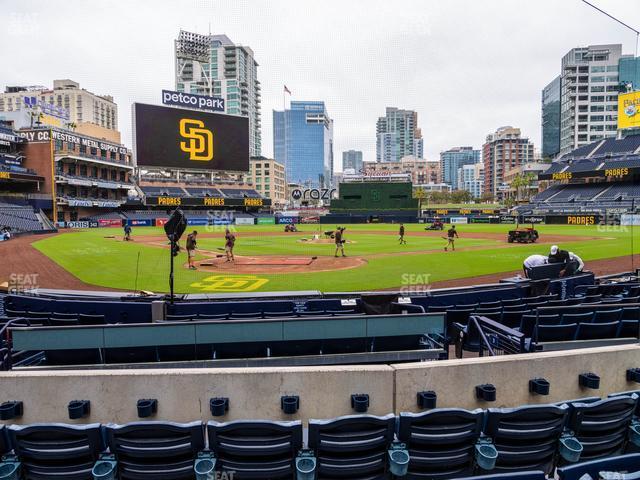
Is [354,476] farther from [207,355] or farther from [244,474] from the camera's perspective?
[207,355]

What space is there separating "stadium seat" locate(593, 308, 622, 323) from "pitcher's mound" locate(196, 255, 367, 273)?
14.3 m

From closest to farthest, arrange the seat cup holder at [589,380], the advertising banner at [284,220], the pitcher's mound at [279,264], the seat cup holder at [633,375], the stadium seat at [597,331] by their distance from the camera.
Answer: the seat cup holder at [589,380], the seat cup holder at [633,375], the stadium seat at [597,331], the pitcher's mound at [279,264], the advertising banner at [284,220]

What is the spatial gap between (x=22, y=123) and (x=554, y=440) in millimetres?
99265

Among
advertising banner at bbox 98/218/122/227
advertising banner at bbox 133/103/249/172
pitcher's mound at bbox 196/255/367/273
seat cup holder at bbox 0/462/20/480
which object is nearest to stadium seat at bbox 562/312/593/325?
seat cup holder at bbox 0/462/20/480

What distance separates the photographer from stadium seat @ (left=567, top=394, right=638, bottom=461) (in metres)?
3.86

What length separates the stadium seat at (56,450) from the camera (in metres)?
3.46

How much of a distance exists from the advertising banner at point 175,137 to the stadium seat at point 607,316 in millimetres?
35864

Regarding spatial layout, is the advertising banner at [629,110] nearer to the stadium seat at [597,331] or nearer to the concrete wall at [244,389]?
the stadium seat at [597,331]

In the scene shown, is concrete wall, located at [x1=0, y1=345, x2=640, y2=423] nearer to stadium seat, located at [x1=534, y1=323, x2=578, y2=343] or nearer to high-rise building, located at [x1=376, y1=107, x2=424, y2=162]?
stadium seat, located at [x1=534, y1=323, x2=578, y2=343]

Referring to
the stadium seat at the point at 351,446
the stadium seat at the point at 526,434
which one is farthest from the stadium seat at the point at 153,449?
the stadium seat at the point at 526,434

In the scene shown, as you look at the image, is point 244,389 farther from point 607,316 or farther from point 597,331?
point 607,316

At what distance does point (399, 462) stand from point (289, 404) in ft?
3.73

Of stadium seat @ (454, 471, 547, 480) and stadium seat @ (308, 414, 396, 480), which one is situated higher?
stadium seat @ (454, 471, 547, 480)

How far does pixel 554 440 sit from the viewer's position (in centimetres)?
376
